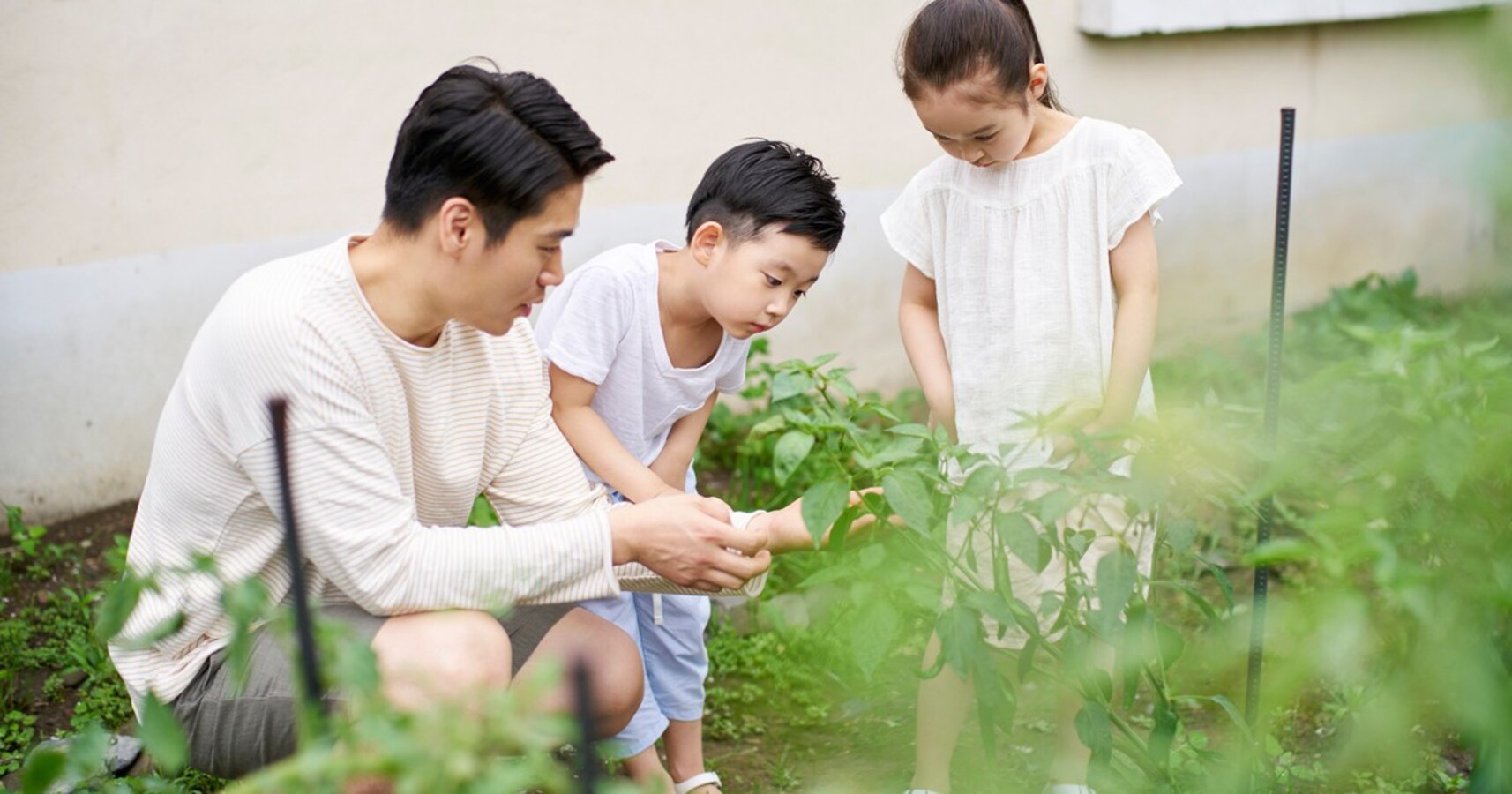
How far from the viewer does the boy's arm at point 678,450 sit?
2.47 metres

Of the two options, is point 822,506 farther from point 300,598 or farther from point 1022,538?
point 300,598

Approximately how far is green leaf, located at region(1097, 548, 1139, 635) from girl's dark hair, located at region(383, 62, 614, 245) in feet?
2.77

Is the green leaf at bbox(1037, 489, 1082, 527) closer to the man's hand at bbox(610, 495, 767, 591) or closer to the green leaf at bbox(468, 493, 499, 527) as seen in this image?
the man's hand at bbox(610, 495, 767, 591)

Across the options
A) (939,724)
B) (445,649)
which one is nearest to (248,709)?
(445,649)

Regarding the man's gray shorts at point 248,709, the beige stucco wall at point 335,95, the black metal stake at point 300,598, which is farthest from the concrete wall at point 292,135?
the black metal stake at point 300,598

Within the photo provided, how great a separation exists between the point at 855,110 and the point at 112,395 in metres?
2.22

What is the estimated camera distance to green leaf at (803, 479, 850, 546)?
1.72 meters

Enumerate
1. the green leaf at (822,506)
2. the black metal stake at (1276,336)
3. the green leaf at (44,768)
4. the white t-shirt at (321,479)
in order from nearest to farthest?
the green leaf at (44,768), the green leaf at (822,506), the white t-shirt at (321,479), the black metal stake at (1276,336)

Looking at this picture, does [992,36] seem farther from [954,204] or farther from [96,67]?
[96,67]

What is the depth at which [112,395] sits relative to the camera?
3.39m

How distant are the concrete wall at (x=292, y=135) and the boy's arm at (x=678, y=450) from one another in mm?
1290

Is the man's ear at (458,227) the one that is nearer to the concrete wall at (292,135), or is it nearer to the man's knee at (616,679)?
the man's knee at (616,679)

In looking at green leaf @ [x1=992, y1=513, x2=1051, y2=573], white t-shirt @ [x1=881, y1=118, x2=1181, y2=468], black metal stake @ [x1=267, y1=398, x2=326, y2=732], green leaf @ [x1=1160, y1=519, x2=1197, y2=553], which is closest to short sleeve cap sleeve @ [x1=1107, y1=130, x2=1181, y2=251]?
white t-shirt @ [x1=881, y1=118, x2=1181, y2=468]

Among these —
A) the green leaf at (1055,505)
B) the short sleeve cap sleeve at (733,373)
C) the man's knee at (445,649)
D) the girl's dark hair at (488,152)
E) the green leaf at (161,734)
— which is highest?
the girl's dark hair at (488,152)
